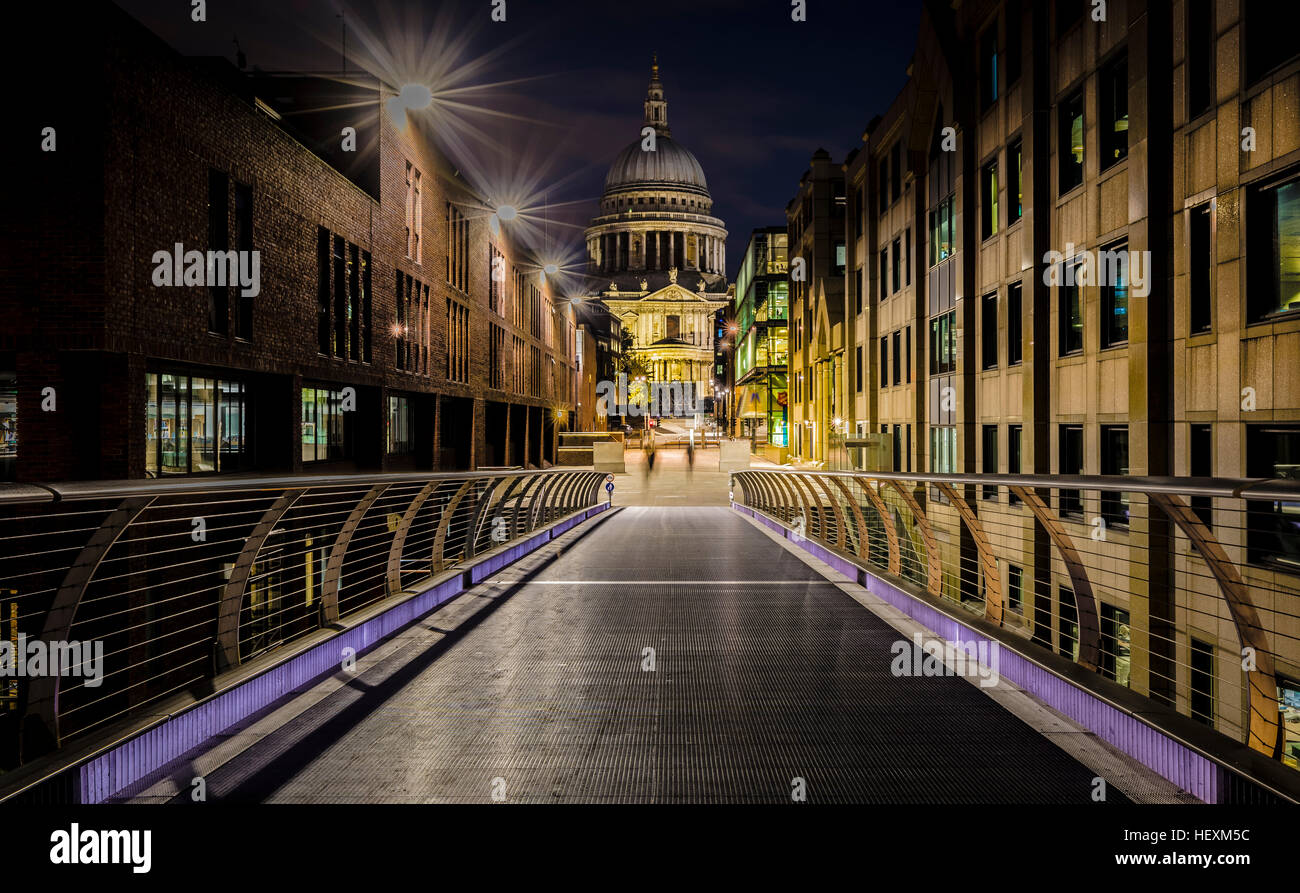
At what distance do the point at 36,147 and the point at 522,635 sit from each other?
13321 mm

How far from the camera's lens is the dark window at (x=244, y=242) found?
20.0 meters

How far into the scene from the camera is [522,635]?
7504 mm

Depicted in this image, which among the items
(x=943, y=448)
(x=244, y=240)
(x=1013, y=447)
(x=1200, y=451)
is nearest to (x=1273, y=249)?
(x=1200, y=451)

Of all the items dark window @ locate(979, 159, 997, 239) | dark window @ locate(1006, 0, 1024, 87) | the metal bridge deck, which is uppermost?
dark window @ locate(1006, 0, 1024, 87)

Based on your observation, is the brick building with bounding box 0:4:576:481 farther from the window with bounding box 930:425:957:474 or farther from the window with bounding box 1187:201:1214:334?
the window with bounding box 1187:201:1214:334

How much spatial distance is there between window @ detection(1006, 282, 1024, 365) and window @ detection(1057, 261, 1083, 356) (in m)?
2.66

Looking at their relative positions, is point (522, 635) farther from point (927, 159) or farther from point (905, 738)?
point (927, 159)

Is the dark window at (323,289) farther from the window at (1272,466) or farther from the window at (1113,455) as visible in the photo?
the window at (1272,466)

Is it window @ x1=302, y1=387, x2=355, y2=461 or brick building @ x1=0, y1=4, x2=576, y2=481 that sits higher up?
brick building @ x1=0, y1=4, x2=576, y2=481

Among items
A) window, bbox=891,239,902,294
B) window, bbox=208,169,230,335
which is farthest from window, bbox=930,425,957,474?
window, bbox=208,169,230,335

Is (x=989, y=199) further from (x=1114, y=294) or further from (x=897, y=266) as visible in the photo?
(x=897, y=266)

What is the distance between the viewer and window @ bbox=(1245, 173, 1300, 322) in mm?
12492
